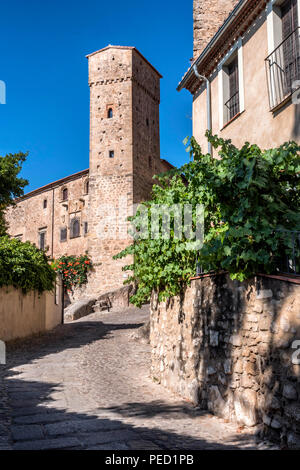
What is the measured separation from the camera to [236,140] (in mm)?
8648

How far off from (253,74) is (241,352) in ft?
17.2

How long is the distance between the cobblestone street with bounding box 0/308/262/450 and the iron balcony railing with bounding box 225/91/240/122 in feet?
17.4

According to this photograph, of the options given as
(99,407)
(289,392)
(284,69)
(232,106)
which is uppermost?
(232,106)

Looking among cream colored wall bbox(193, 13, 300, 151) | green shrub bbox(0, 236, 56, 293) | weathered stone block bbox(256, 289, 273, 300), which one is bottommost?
weathered stone block bbox(256, 289, 273, 300)

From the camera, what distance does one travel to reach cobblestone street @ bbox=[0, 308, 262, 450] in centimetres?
451

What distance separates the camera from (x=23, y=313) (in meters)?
13.9

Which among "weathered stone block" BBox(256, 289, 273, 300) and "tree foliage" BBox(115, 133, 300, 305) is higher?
"tree foliage" BBox(115, 133, 300, 305)

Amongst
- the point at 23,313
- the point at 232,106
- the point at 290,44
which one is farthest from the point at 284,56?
the point at 23,313

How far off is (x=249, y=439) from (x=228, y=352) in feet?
3.39

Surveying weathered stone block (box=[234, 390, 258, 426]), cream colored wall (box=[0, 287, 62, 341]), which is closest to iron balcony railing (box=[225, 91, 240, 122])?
weathered stone block (box=[234, 390, 258, 426])

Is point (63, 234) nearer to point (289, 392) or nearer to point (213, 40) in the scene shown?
point (213, 40)

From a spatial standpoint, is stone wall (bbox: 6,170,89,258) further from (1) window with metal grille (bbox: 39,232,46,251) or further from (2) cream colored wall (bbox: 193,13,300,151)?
(2) cream colored wall (bbox: 193,13,300,151)
